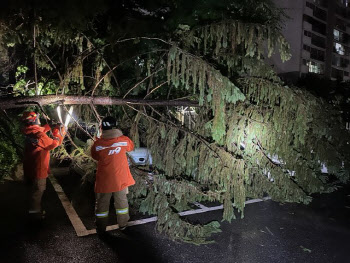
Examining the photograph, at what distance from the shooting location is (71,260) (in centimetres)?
375

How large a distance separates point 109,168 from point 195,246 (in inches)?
72.2

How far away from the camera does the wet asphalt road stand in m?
3.90

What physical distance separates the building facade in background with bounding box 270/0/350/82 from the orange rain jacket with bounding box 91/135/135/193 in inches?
1777

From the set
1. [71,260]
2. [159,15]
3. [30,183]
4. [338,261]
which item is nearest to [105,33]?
[159,15]

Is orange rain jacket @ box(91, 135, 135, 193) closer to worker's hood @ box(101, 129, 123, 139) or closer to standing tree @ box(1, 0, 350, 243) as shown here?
worker's hood @ box(101, 129, 123, 139)

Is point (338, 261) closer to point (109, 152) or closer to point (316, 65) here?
point (109, 152)

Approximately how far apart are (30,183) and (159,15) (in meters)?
4.53

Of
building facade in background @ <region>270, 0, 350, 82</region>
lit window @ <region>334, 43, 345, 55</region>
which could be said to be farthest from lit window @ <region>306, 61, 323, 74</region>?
lit window @ <region>334, 43, 345, 55</region>

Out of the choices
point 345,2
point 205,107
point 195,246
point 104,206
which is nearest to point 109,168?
point 104,206

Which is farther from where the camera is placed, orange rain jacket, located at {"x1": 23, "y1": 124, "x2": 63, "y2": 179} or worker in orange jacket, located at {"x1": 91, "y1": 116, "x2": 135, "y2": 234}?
orange rain jacket, located at {"x1": 23, "y1": 124, "x2": 63, "y2": 179}

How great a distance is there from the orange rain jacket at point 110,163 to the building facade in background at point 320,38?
45140mm

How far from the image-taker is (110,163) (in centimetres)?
421

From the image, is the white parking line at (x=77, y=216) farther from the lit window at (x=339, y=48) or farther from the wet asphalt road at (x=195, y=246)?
the lit window at (x=339, y=48)

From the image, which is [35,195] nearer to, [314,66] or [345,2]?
[314,66]
